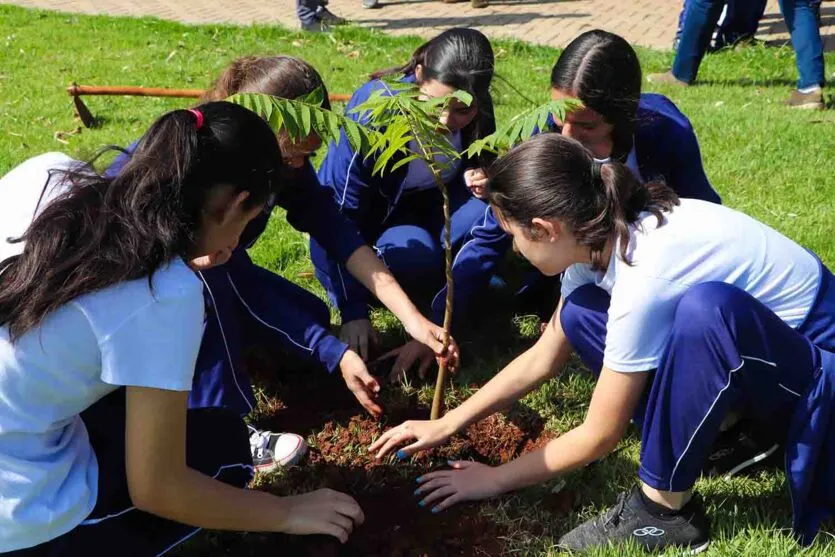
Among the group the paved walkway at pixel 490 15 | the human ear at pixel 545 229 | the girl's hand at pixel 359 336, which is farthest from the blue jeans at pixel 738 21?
the human ear at pixel 545 229

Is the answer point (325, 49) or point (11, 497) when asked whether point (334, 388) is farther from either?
point (325, 49)

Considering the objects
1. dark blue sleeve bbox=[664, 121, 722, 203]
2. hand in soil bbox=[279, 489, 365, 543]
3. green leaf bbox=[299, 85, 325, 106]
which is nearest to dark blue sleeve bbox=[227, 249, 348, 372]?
hand in soil bbox=[279, 489, 365, 543]

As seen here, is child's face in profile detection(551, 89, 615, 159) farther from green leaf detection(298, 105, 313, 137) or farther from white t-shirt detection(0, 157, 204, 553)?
white t-shirt detection(0, 157, 204, 553)

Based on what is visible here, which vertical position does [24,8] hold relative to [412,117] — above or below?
below

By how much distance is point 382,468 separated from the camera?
2.71 meters

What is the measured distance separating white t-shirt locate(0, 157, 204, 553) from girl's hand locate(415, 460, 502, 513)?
0.98m

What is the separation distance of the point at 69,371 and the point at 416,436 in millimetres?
1139

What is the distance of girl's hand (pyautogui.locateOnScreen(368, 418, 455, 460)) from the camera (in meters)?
2.57

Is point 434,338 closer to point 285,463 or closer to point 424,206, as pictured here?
point 285,463

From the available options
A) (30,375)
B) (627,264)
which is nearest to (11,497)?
(30,375)

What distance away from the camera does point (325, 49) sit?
318 inches

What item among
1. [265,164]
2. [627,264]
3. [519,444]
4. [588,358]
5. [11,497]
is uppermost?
[265,164]

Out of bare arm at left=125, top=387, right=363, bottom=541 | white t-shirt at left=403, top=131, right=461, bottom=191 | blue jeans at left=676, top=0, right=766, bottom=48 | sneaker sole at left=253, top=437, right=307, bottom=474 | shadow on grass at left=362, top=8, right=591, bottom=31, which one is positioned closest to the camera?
bare arm at left=125, top=387, right=363, bottom=541

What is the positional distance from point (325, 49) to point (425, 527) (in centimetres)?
638
